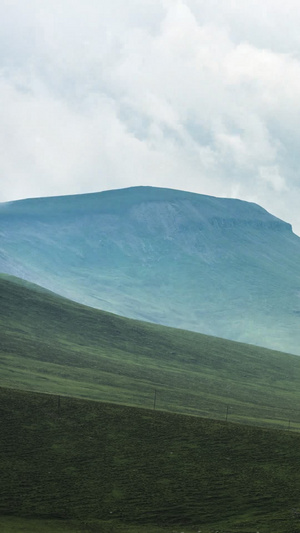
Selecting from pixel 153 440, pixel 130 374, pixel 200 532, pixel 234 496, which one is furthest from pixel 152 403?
pixel 200 532

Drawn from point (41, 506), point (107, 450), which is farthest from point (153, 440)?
point (41, 506)

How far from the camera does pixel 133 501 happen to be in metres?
66.8

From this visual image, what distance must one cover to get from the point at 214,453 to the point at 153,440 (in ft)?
A: 22.6

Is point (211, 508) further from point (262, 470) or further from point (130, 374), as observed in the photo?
point (130, 374)

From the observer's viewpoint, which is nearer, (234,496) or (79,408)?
(234,496)

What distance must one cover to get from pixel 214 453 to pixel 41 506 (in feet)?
72.1

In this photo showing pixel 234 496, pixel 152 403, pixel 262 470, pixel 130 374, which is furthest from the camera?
pixel 130 374

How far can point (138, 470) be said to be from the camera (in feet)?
244

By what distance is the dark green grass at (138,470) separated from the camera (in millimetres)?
63406

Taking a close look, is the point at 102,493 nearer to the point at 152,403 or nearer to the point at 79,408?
the point at 79,408

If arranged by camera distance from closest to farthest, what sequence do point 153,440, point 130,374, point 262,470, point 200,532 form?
point 200,532 → point 262,470 → point 153,440 → point 130,374

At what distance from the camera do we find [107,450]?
260 feet

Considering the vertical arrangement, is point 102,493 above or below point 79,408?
below

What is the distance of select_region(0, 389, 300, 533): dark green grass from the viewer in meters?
63.4
